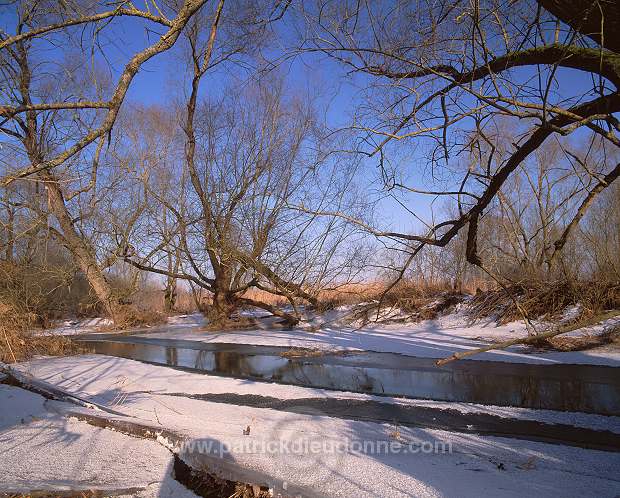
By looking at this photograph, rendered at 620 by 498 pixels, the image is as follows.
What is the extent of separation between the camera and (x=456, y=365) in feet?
33.0

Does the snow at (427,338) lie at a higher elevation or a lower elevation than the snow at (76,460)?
lower

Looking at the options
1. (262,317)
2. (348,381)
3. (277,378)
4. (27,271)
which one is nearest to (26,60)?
(277,378)

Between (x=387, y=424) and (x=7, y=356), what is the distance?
30.3 feet

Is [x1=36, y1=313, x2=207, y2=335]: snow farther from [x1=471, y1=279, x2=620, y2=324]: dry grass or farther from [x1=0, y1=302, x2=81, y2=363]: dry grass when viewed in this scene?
[x1=471, y1=279, x2=620, y2=324]: dry grass

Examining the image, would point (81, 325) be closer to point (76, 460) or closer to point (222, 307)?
point (222, 307)

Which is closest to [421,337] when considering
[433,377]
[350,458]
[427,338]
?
[427,338]

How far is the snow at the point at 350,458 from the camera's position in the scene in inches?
134

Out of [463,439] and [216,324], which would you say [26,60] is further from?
[216,324]

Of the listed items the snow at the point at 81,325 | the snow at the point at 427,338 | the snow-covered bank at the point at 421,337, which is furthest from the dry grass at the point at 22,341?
the snow at the point at 81,325

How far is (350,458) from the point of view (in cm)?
394

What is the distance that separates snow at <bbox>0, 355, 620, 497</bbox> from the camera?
3.39m

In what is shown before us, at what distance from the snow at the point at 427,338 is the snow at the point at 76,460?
8.41 metres

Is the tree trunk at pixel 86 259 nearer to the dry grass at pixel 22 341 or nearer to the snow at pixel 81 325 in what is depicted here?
the snow at pixel 81 325

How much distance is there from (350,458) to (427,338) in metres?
10.7
